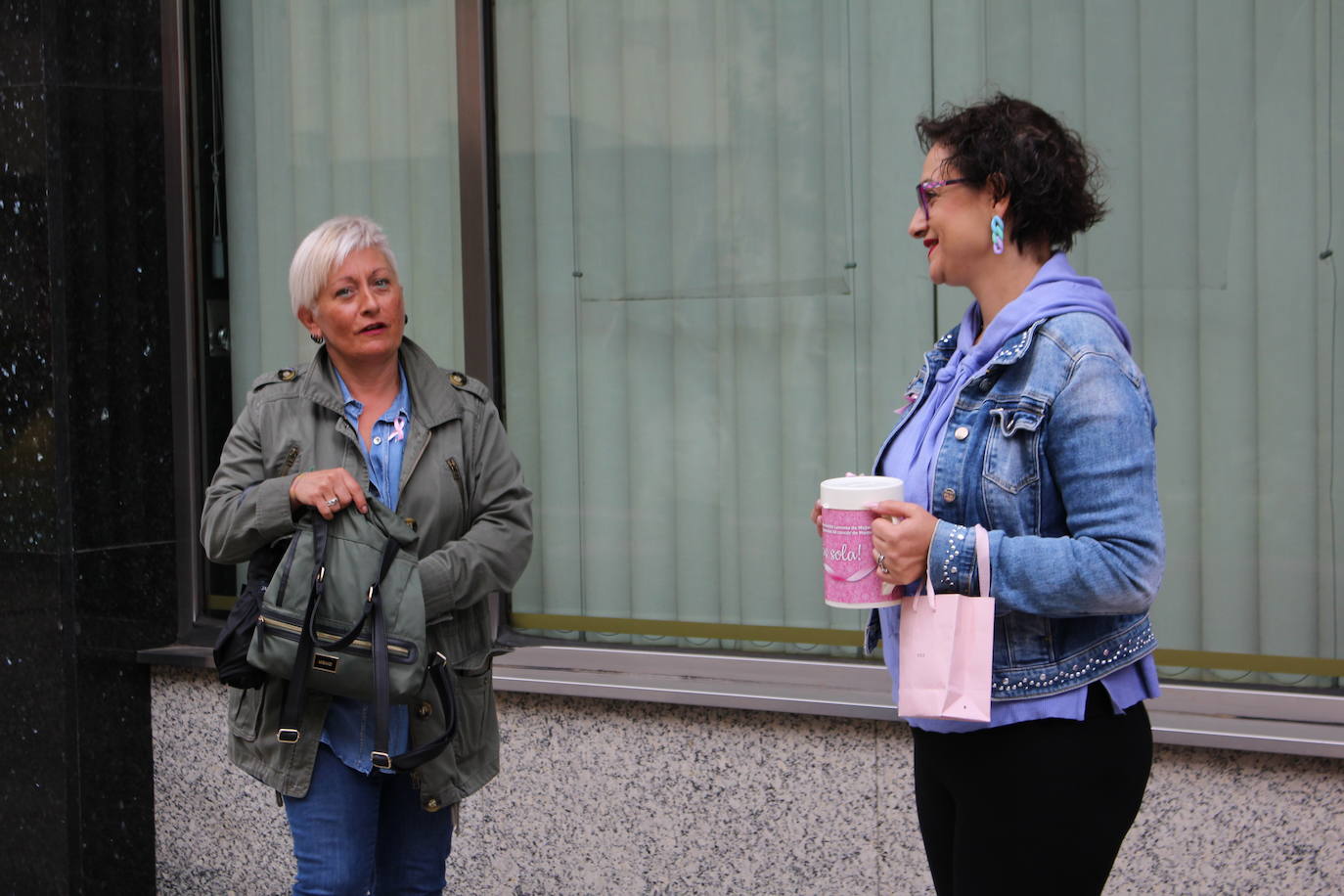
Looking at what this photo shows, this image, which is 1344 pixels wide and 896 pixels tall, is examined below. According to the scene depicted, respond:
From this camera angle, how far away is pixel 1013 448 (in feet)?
7.08

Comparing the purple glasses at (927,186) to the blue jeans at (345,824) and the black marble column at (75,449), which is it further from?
the black marble column at (75,449)

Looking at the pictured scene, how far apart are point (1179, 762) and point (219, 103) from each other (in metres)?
3.86

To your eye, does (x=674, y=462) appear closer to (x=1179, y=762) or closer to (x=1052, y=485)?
(x=1179, y=762)

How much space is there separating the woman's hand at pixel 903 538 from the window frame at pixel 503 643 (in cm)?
188

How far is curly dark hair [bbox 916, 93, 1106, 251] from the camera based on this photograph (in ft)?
7.40

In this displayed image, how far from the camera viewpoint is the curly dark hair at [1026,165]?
2.26 metres

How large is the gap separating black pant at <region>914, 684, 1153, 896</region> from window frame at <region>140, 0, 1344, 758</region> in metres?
1.63

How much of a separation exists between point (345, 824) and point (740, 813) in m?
1.54

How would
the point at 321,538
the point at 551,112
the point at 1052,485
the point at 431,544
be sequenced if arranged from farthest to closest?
the point at 551,112, the point at 431,544, the point at 321,538, the point at 1052,485

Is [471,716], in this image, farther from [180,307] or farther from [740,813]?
[180,307]

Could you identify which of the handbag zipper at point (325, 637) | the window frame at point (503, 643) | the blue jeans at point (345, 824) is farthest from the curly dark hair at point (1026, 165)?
the window frame at point (503, 643)

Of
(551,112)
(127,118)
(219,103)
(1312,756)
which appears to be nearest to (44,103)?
(127,118)

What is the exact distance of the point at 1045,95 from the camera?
412cm

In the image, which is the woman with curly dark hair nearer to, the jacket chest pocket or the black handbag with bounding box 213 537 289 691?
the jacket chest pocket
